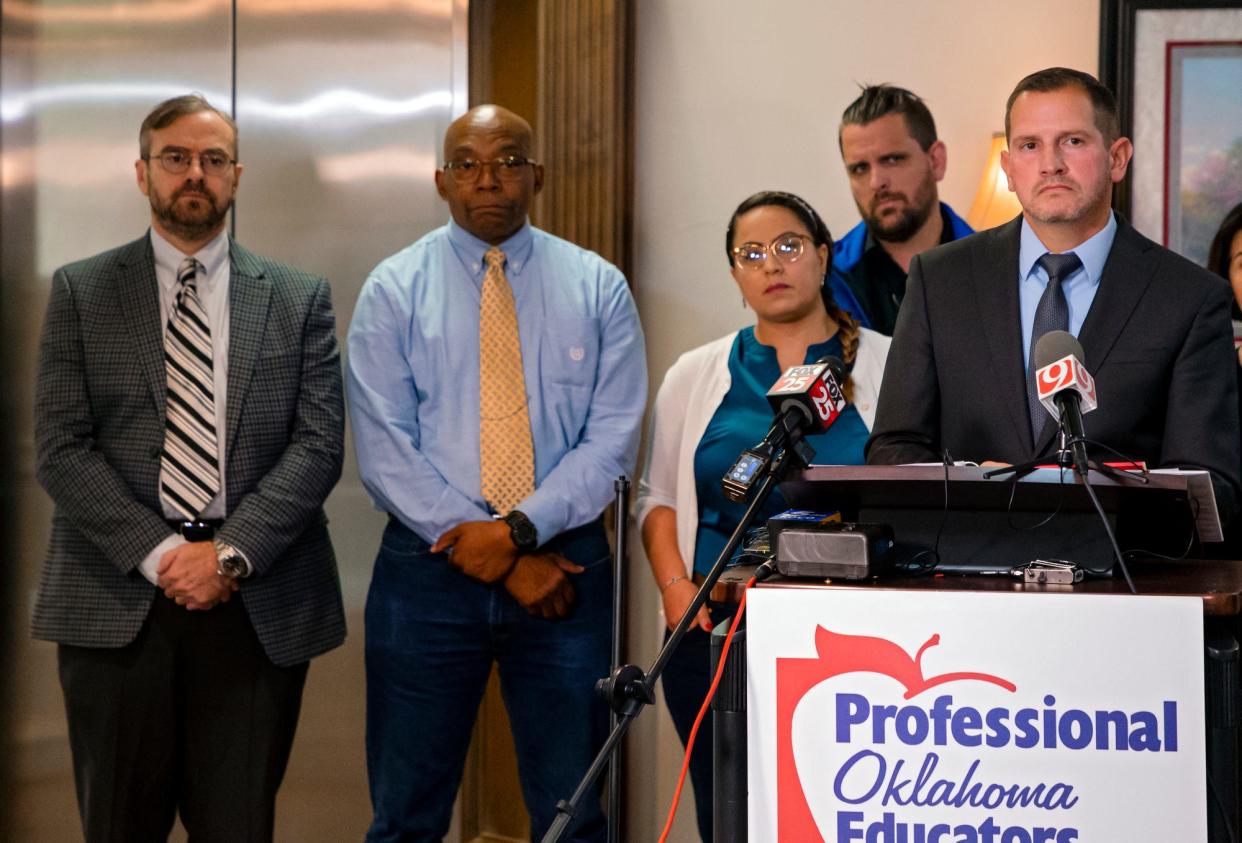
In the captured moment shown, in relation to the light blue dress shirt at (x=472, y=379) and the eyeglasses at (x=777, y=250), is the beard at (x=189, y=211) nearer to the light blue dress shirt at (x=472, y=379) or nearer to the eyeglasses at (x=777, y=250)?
the light blue dress shirt at (x=472, y=379)

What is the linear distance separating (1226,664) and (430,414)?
1976 mm

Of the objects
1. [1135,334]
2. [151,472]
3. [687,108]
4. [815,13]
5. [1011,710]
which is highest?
[815,13]

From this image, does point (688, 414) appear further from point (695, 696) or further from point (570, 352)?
point (695, 696)

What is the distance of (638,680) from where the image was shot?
1.72 metres

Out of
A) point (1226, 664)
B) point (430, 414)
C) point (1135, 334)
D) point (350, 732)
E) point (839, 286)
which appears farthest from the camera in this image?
point (350, 732)

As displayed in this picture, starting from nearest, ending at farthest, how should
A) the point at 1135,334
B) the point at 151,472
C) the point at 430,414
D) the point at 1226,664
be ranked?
the point at 1226,664 < the point at 1135,334 < the point at 151,472 < the point at 430,414

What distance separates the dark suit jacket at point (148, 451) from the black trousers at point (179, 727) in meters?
0.06

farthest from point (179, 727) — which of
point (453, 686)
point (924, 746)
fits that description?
point (924, 746)

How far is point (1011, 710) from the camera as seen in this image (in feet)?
5.25

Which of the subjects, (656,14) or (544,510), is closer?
(544,510)

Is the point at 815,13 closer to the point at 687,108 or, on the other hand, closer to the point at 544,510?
the point at 687,108

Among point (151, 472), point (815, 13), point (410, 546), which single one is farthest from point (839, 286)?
point (151, 472)

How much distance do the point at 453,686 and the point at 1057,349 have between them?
69.6 inches

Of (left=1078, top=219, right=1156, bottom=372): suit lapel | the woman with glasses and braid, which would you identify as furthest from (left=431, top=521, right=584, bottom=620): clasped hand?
(left=1078, top=219, right=1156, bottom=372): suit lapel
